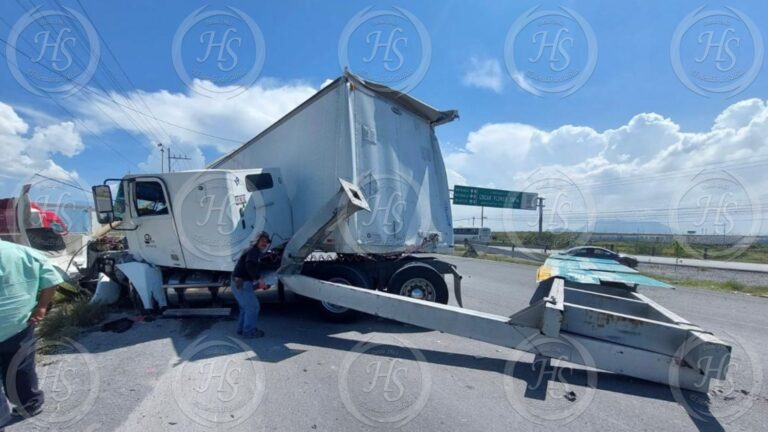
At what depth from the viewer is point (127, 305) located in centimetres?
637

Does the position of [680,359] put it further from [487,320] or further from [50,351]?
[50,351]

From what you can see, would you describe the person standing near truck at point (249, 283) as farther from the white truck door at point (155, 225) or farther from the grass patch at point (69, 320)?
the grass patch at point (69, 320)

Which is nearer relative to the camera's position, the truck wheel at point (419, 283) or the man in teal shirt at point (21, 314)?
the man in teal shirt at point (21, 314)

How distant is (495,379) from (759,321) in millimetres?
6969

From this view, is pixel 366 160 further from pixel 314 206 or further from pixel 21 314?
pixel 21 314

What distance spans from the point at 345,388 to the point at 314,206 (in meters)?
3.37

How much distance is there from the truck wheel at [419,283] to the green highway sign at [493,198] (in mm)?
23476

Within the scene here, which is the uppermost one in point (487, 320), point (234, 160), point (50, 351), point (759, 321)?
point (234, 160)

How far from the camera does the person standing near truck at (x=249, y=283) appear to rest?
4.96 m

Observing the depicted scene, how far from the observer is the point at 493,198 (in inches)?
1144

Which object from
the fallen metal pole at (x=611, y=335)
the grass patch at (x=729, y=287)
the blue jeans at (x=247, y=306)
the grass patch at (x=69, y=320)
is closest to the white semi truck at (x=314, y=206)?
the grass patch at (x=69, y=320)

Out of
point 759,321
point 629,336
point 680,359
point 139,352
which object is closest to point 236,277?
point 139,352

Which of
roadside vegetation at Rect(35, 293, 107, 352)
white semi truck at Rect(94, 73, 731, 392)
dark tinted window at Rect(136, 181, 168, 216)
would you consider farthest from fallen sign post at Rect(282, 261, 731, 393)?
roadside vegetation at Rect(35, 293, 107, 352)

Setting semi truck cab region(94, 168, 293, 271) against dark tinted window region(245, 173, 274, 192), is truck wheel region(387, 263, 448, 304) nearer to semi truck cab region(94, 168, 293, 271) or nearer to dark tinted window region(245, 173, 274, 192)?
semi truck cab region(94, 168, 293, 271)
